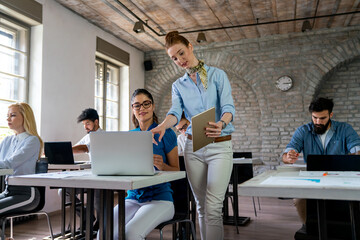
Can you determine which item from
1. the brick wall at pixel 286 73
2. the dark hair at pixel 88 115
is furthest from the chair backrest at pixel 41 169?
the brick wall at pixel 286 73

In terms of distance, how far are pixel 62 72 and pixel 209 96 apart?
11.6 ft

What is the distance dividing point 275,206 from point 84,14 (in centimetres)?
427

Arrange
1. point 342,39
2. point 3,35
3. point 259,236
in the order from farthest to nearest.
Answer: point 342,39 < point 3,35 < point 259,236

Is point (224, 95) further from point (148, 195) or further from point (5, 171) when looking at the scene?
point (5, 171)

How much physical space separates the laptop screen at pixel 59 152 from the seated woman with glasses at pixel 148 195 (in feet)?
4.64

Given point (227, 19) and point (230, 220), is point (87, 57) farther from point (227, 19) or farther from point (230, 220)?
point (230, 220)

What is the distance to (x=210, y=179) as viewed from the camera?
6.44ft

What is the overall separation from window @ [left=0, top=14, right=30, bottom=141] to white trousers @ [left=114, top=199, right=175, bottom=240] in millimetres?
3169

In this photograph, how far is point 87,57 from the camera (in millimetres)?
5598

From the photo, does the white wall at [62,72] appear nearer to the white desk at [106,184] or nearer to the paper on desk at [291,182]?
the white desk at [106,184]

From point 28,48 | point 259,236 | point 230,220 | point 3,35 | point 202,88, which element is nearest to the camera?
point 202,88

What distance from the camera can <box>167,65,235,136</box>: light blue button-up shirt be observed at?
2.11 meters

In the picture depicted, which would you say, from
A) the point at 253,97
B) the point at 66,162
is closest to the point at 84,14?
the point at 66,162

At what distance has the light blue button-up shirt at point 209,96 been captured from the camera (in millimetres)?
2105
